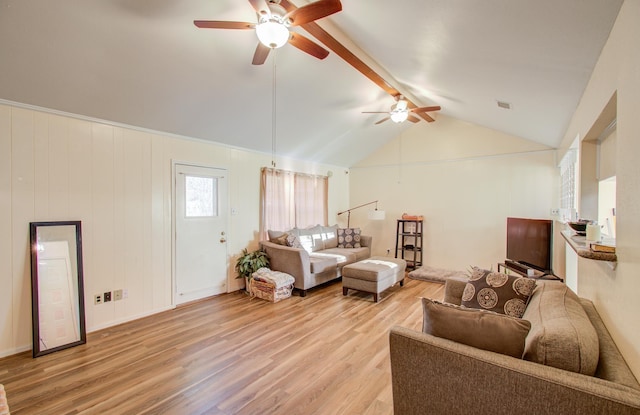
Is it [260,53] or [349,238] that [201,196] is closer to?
[260,53]

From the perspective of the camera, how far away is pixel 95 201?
318cm

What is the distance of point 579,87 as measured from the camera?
7.55 feet

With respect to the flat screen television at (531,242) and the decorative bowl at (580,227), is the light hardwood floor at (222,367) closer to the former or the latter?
the decorative bowl at (580,227)

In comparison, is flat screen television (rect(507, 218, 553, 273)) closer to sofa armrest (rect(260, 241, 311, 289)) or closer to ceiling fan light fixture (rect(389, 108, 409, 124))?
ceiling fan light fixture (rect(389, 108, 409, 124))

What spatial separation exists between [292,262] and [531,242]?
3651 mm

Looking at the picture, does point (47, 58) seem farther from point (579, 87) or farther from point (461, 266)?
point (461, 266)

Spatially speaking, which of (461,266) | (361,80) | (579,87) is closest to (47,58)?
(361,80)

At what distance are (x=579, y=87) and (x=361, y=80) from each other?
230 cm

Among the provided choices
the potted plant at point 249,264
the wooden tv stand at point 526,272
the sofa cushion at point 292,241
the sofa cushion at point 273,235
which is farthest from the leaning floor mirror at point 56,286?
the wooden tv stand at point 526,272

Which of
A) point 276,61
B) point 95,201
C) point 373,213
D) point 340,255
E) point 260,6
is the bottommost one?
point 340,255

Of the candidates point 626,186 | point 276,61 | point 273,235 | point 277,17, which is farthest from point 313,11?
point 273,235

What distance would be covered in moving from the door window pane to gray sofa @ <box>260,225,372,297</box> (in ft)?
3.55

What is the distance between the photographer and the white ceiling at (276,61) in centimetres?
189

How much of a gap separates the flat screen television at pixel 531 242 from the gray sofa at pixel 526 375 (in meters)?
3.15
